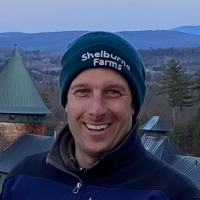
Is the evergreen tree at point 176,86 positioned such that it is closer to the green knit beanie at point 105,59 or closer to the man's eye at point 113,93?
the green knit beanie at point 105,59

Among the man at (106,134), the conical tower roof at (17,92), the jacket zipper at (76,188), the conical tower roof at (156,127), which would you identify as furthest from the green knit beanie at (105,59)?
the conical tower roof at (17,92)

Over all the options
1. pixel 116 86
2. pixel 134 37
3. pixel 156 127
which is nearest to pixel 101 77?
pixel 116 86

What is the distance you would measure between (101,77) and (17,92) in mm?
27440

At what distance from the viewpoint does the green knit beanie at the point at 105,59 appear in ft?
8.36

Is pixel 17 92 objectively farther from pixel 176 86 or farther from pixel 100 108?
pixel 100 108

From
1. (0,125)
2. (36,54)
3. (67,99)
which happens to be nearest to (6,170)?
(0,125)

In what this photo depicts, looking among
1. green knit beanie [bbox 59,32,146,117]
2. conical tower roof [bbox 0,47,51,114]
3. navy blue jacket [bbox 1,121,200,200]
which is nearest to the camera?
navy blue jacket [bbox 1,121,200,200]

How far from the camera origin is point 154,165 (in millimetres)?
2561

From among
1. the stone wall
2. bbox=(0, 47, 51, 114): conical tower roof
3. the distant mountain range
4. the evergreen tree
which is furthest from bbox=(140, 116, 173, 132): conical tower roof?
the distant mountain range

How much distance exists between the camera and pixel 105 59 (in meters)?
2.54

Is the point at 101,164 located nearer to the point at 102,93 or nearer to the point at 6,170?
the point at 102,93

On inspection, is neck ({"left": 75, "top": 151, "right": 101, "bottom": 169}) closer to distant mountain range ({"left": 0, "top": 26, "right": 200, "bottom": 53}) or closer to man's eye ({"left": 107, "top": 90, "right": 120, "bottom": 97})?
man's eye ({"left": 107, "top": 90, "right": 120, "bottom": 97})

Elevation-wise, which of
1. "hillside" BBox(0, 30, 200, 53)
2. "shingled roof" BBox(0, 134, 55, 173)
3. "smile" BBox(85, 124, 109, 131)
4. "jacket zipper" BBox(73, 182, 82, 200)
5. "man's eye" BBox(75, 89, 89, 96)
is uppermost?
"hillside" BBox(0, 30, 200, 53)

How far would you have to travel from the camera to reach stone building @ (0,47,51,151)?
95.1 ft
